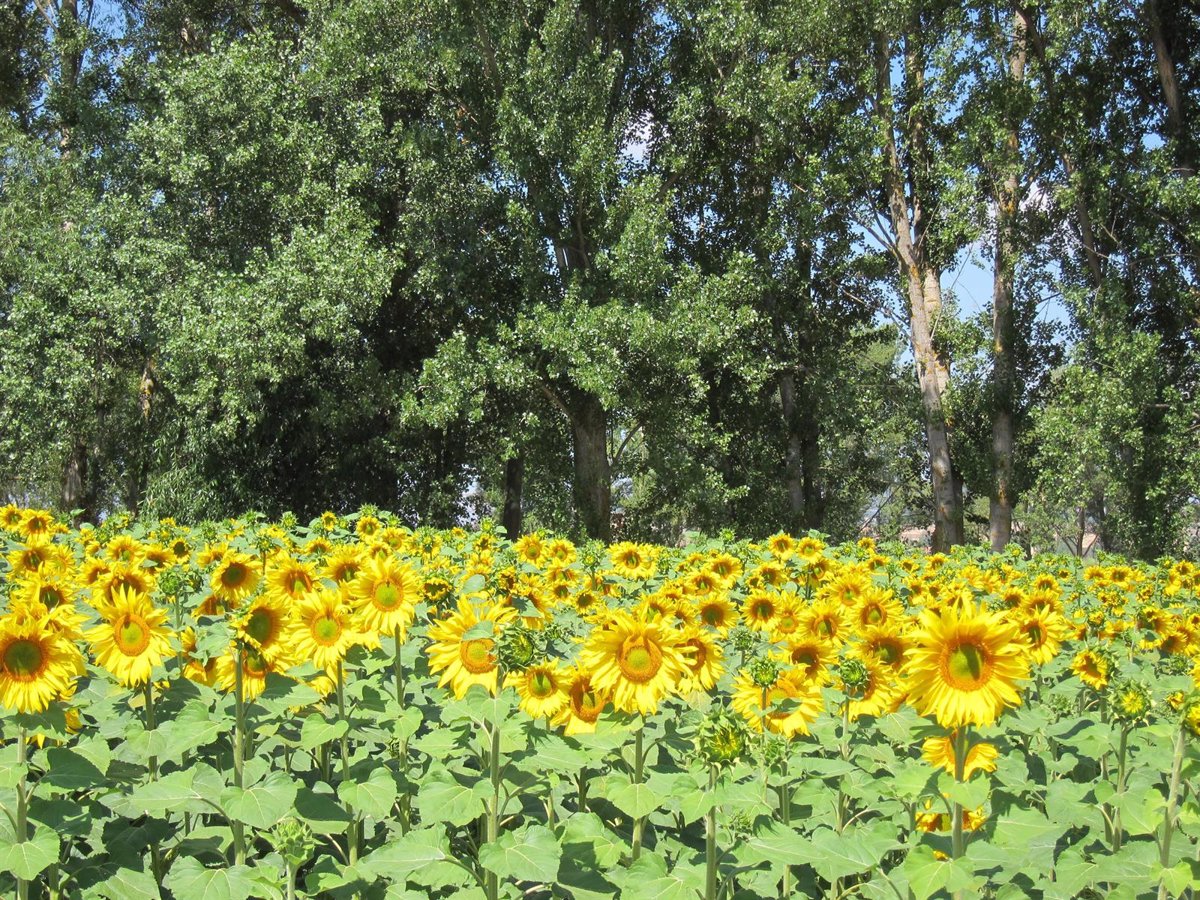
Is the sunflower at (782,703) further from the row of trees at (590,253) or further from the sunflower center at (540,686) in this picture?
the row of trees at (590,253)

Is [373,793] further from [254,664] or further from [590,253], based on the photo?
[590,253]

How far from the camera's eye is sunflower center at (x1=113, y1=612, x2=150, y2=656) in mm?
2574

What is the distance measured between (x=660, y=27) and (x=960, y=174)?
6923 mm

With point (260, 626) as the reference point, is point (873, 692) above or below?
below

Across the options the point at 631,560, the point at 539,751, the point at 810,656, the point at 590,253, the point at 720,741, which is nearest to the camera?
the point at 720,741

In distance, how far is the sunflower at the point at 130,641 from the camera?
100 inches

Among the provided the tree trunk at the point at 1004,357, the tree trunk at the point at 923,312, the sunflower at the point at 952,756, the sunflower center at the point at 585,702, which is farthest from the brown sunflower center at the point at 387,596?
the tree trunk at the point at 923,312

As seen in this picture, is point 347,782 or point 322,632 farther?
point 322,632

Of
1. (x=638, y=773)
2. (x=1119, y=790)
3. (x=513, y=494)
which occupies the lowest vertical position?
(x=1119, y=790)

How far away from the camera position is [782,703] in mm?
2662

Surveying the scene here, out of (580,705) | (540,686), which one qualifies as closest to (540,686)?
(540,686)

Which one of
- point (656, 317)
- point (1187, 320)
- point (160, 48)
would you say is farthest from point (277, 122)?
point (1187, 320)

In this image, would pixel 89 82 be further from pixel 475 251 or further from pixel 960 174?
pixel 960 174

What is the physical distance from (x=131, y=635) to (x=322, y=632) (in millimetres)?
492
